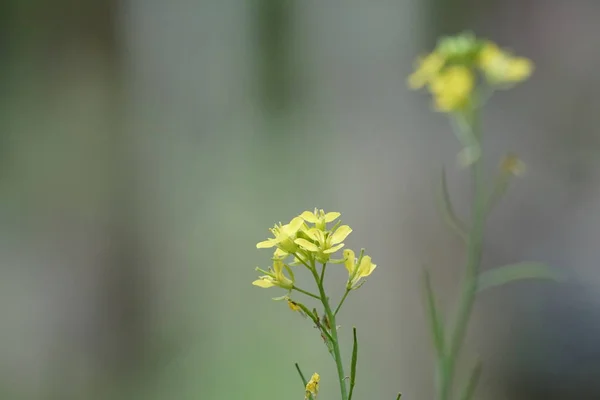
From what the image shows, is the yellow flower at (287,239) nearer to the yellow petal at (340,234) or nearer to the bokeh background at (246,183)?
the yellow petal at (340,234)

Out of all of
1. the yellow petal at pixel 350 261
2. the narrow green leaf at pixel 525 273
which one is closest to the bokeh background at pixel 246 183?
the narrow green leaf at pixel 525 273

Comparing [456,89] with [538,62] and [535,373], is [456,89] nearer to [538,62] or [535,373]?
[538,62]

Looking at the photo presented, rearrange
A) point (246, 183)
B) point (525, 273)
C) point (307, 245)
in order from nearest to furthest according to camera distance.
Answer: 1. point (307, 245)
2. point (525, 273)
3. point (246, 183)

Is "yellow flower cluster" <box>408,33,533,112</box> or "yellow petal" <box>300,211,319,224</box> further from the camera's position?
A: "yellow flower cluster" <box>408,33,533,112</box>

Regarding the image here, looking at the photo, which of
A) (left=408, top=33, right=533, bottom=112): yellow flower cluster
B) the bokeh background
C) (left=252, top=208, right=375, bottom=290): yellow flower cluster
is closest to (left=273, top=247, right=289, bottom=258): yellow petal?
(left=252, top=208, right=375, bottom=290): yellow flower cluster

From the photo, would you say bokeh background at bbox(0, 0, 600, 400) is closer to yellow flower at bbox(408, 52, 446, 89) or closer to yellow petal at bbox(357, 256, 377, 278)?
yellow flower at bbox(408, 52, 446, 89)

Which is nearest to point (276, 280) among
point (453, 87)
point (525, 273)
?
point (453, 87)

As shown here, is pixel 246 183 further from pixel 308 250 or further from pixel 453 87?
pixel 308 250
